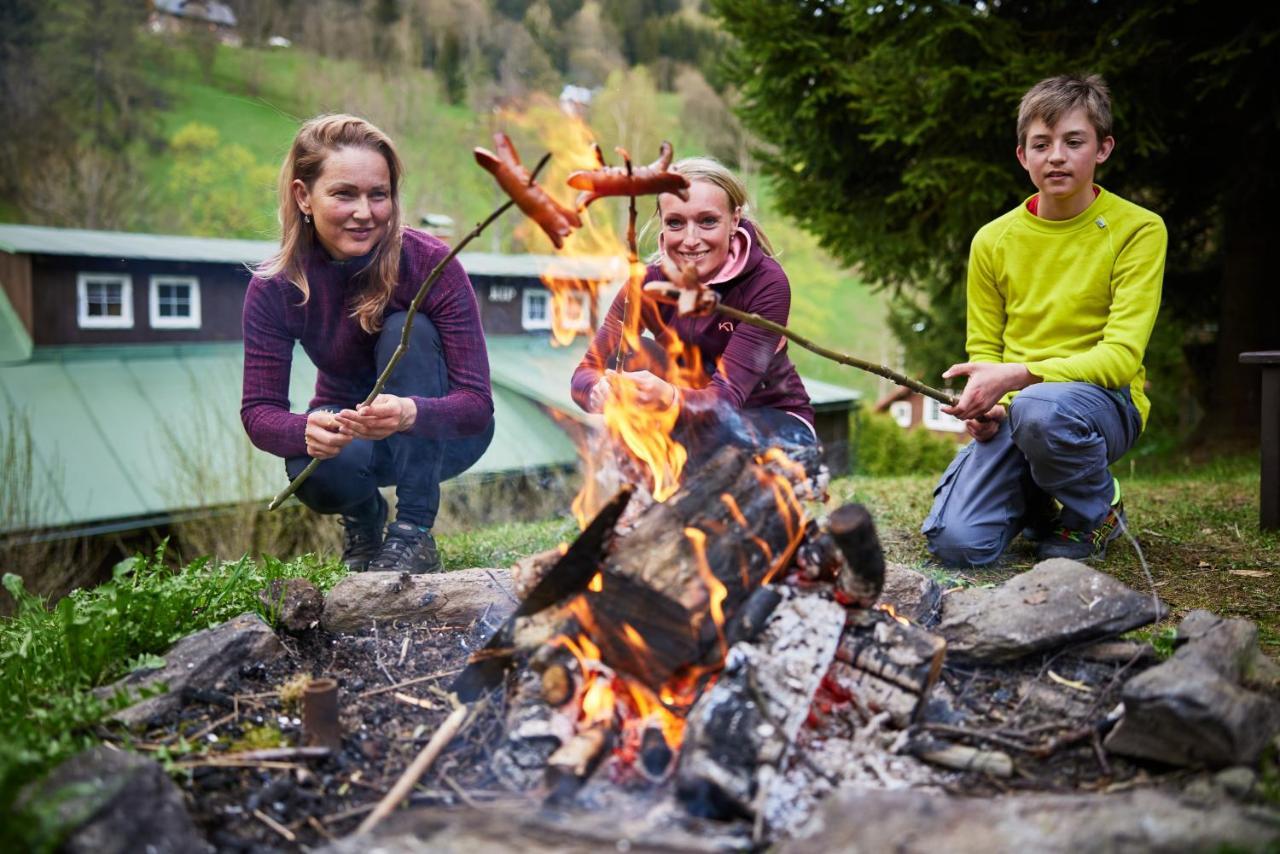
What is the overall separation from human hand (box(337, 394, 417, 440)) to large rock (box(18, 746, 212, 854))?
1.46 m

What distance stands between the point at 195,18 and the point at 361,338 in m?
34.7

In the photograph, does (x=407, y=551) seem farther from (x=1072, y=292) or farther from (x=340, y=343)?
(x=1072, y=292)

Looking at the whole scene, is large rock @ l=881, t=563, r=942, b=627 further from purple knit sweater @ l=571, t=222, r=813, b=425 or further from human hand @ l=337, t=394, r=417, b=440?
human hand @ l=337, t=394, r=417, b=440

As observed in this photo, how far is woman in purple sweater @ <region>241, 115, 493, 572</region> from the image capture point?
3.33m

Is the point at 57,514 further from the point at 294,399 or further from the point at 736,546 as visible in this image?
the point at 736,546

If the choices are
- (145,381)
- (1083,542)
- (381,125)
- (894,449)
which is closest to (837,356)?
(1083,542)

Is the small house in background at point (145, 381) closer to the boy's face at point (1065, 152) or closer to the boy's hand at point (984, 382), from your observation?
the boy's face at point (1065, 152)

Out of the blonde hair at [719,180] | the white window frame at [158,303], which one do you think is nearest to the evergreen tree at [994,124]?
the blonde hair at [719,180]

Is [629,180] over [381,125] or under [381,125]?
under

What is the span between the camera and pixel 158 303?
45.9 feet

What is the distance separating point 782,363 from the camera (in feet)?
10.9

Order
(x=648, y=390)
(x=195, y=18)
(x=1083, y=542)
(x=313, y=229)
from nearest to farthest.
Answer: (x=648, y=390) < (x=313, y=229) < (x=1083, y=542) < (x=195, y=18)

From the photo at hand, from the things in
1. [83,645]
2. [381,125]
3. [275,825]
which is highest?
[381,125]

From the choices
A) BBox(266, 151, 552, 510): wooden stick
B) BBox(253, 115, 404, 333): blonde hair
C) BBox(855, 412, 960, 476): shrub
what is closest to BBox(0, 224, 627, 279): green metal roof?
BBox(253, 115, 404, 333): blonde hair
